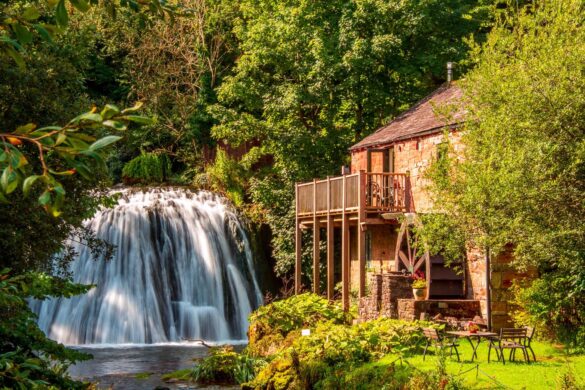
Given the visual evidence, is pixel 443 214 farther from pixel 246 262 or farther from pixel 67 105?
pixel 246 262

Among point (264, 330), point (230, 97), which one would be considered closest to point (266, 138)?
point (230, 97)

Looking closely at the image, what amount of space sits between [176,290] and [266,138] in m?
7.42

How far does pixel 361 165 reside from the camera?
3102 centimetres

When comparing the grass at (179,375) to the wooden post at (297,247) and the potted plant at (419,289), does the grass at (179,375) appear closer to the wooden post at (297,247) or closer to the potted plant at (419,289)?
the potted plant at (419,289)

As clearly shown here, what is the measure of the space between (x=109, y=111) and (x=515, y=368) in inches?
584

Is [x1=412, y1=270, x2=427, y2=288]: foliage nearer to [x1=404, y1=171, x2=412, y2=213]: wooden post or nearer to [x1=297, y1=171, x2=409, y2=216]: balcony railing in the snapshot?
[x1=404, y1=171, x2=412, y2=213]: wooden post

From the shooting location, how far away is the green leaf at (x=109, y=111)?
9.30ft

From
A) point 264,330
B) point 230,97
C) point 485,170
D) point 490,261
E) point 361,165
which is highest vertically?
point 230,97

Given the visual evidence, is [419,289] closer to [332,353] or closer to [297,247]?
[332,353]

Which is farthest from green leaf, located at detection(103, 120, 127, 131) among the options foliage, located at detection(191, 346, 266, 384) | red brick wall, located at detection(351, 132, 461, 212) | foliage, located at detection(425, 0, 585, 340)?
red brick wall, located at detection(351, 132, 461, 212)

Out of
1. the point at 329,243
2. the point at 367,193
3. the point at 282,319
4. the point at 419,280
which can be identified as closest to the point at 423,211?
the point at 367,193

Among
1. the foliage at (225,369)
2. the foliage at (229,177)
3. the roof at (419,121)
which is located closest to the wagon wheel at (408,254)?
the roof at (419,121)

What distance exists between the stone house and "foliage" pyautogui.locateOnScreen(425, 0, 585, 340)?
2195mm

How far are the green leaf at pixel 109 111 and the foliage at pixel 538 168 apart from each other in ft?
51.8
